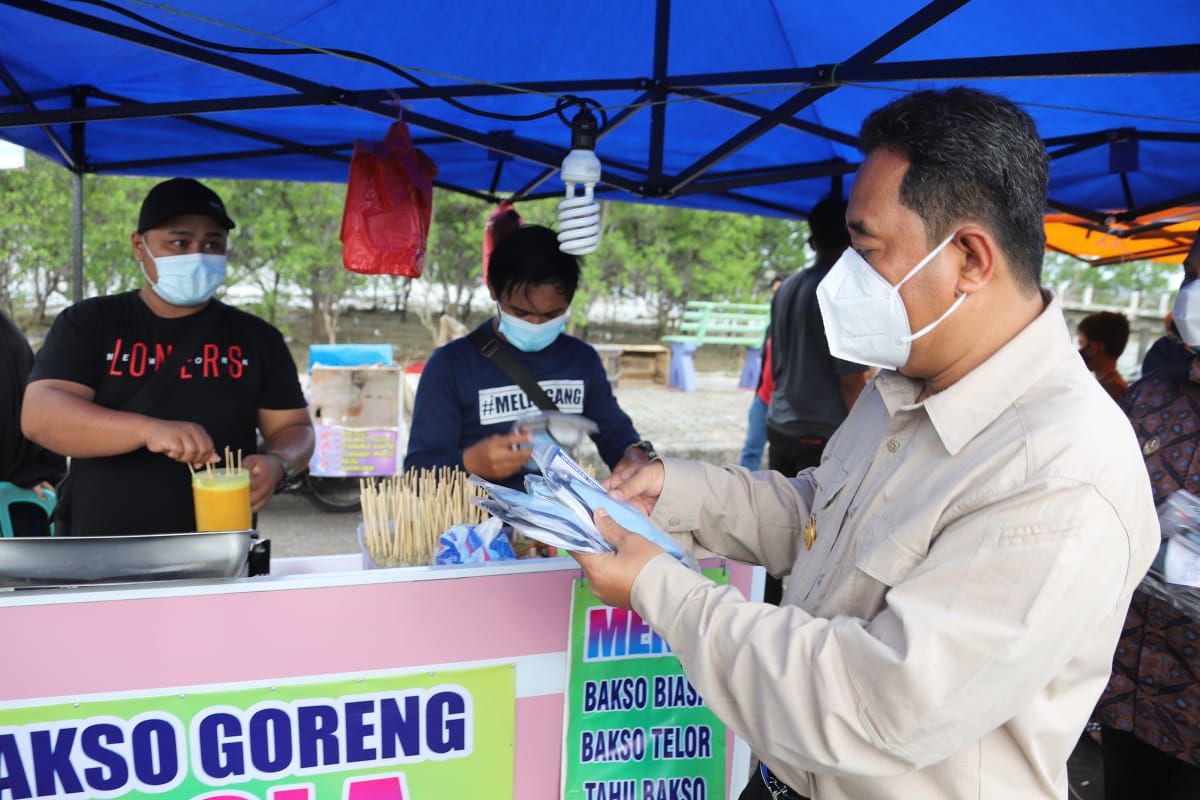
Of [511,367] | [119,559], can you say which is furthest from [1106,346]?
[119,559]

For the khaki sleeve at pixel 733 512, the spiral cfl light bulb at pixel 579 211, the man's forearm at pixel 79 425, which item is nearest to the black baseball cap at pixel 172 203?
the man's forearm at pixel 79 425

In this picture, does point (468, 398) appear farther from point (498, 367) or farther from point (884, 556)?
point (884, 556)

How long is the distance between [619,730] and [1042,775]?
914mm

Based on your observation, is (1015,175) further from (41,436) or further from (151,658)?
(41,436)

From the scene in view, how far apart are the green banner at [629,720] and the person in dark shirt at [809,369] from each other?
A: 2.17 meters

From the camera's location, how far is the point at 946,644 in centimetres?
95

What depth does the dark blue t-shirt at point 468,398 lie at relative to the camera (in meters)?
2.54

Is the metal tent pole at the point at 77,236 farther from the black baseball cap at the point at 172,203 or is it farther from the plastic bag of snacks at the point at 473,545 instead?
the plastic bag of snacks at the point at 473,545

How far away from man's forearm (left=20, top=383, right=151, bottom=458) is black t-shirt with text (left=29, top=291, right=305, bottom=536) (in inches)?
4.0

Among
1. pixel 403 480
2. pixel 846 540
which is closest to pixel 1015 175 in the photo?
pixel 846 540

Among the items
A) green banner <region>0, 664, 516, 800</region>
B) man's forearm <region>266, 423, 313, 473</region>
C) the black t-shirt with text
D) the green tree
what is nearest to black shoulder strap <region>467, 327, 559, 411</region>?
man's forearm <region>266, 423, 313, 473</region>

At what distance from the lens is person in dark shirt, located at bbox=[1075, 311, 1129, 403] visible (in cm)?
458

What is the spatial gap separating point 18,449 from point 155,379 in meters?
1.24

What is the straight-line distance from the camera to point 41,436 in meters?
2.23
